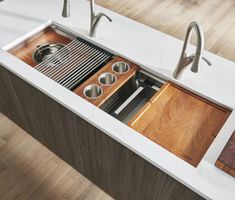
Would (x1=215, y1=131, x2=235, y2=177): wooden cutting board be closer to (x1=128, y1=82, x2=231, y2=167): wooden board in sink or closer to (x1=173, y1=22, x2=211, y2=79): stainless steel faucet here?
(x1=128, y1=82, x2=231, y2=167): wooden board in sink

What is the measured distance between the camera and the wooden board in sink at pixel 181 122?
1372 millimetres

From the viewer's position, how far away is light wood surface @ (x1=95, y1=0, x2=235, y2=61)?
3438 millimetres

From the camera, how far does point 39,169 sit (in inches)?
88.4

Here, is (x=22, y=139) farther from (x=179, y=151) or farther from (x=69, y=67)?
(x=179, y=151)

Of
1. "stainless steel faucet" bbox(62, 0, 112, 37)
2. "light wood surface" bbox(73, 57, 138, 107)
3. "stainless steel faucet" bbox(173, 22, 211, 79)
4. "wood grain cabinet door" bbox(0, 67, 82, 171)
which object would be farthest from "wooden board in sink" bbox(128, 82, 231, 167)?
"stainless steel faucet" bbox(62, 0, 112, 37)

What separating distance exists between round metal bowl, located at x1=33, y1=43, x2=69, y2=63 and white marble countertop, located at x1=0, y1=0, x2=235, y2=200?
153mm

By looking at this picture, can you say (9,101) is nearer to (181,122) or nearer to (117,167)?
(117,167)

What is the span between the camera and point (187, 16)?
3809 millimetres

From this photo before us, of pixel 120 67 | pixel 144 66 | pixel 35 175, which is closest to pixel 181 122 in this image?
pixel 144 66

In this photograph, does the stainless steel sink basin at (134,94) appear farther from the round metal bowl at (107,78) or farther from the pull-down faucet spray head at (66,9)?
the pull-down faucet spray head at (66,9)

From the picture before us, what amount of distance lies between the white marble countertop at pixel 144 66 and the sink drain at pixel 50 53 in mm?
154

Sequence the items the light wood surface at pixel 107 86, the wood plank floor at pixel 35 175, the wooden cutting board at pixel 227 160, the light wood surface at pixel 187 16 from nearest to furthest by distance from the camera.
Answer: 1. the wooden cutting board at pixel 227 160
2. the light wood surface at pixel 107 86
3. the wood plank floor at pixel 35 175
4. the light wood surface at pixel 187 16

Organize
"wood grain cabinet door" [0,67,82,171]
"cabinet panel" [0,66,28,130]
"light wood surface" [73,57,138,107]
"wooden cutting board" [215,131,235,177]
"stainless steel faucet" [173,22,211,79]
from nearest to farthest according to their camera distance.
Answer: "wooden cutting board" [215,131,235,177], "stainless steel faucet" [173,22,211,79], "light wood surface" [73,57,138,107], "wood grain cabinet door" [0,67,82,171], "cabinet panel" [0,66,28,130]

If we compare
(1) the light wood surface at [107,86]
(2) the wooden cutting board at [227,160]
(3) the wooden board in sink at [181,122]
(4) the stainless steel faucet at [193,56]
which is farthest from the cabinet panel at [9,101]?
(2) the wooden cutting board at [227,160]
